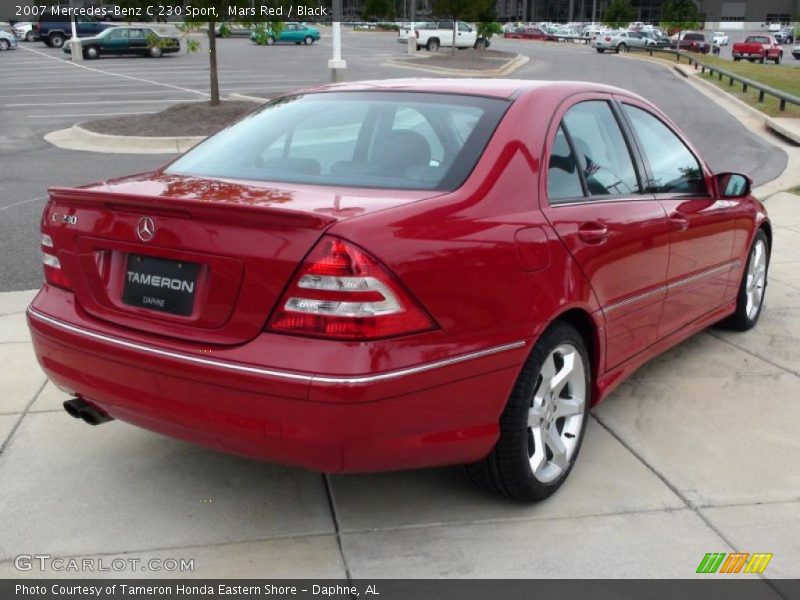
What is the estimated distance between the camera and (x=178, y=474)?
3867 millimetres

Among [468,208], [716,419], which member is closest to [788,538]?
[716,419]

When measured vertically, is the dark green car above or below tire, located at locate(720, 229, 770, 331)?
above

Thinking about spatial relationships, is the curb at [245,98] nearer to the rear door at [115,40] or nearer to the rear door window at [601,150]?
the rear door window at [601,150]

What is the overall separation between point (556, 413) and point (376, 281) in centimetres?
123

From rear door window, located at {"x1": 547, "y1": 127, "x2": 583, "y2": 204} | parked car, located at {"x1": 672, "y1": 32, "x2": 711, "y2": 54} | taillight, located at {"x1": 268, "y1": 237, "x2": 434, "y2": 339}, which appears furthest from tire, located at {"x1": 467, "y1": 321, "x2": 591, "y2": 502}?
parked car, located at {"x1": 672, "y1": 32, "x2": 711, "y2": 54}

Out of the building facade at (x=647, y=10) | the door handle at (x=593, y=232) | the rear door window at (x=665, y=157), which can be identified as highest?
the building facade at (x=647, y=10)

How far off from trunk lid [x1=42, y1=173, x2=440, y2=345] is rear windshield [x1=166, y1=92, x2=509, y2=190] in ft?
0.73

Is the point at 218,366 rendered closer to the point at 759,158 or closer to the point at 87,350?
the point at 87,350

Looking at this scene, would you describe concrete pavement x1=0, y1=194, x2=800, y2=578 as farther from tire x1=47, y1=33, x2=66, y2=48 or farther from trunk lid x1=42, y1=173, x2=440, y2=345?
tire x1=47, y1=33, x2=66, y2=48

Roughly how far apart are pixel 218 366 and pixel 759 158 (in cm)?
1458

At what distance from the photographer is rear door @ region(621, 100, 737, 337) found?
4.50m

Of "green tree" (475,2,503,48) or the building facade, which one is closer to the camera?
"green tree" (475,2,503,48)

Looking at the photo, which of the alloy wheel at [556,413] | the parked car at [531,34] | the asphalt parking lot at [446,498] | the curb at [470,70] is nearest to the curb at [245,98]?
the curb at [470,70]

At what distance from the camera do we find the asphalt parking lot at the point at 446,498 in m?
3.25
